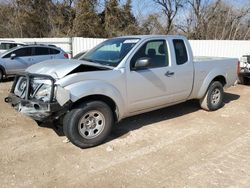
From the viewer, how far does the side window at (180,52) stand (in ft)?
19.3

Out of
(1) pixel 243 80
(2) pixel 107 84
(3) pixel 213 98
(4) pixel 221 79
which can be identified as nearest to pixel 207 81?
(3) pixel 213 98

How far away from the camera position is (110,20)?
27.8 m

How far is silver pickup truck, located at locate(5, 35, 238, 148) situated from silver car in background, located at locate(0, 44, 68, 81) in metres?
7.07

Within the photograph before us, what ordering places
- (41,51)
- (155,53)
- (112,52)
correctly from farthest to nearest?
(41,51) < (155,53) < (112,52)

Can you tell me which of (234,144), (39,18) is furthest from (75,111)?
(39,18)

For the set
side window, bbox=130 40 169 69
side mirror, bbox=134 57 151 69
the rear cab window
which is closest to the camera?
side mirror, bbox=134 57 151 69

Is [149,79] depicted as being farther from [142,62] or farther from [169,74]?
[169,74]

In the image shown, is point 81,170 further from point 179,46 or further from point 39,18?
point 39,18

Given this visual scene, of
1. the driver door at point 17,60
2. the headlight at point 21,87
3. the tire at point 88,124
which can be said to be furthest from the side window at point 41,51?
the tire at point 88,124

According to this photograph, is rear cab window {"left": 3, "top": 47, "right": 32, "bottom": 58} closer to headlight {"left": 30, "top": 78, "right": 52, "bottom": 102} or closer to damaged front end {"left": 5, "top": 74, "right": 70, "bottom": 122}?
damaged front end {"left": 5, "top": 74, "right": 70, "bottom": 122}

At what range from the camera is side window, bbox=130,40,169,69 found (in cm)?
527

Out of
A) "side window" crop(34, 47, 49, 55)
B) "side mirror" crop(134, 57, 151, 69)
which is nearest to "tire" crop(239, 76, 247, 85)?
"side mirror" crop(134, 57, 151, 69)

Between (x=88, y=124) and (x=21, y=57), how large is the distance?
27.9ft

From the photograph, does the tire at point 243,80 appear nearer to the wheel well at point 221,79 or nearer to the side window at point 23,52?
the wheel well at point 221,79
